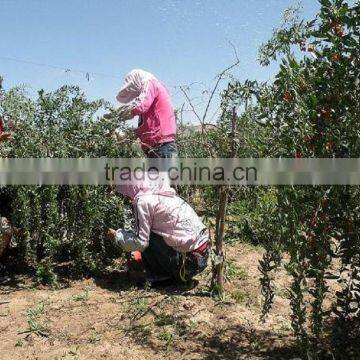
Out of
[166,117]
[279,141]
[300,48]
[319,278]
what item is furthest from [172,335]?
[166,117]

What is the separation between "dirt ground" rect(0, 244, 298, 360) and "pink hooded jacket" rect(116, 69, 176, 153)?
1.41m

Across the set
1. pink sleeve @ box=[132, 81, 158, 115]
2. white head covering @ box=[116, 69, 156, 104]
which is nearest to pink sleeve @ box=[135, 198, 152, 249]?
pink sleeve @ box=[132, 81, 158, 115]

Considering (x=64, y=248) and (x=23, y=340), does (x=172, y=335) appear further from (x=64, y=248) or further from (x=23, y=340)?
(x=64, y=248)

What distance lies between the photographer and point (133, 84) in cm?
458

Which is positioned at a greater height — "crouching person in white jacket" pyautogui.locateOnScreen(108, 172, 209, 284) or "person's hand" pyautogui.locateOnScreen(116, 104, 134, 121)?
"person's hand" pyautogui.locateOnScreen(116, 104, 134, 121)

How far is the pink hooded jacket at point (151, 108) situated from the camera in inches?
177

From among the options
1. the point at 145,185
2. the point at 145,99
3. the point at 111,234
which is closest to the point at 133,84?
the point at 145,99

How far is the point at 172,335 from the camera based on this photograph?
3.02 metres

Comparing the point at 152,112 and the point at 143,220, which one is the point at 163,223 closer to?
the point at 143,220

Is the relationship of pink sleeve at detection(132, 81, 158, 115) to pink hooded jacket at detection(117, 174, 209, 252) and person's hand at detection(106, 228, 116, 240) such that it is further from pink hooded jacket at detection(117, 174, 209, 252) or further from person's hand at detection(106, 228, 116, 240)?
person's hand at detection(106, 228, 116, 240)

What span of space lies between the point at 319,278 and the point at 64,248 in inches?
105

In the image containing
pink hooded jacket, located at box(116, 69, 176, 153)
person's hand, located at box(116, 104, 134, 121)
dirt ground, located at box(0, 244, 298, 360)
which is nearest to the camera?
dirt ground, located at box(0, 244, 298, 360)

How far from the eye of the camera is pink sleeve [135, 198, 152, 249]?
12.3 feet

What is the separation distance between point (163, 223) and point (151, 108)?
1296mm
